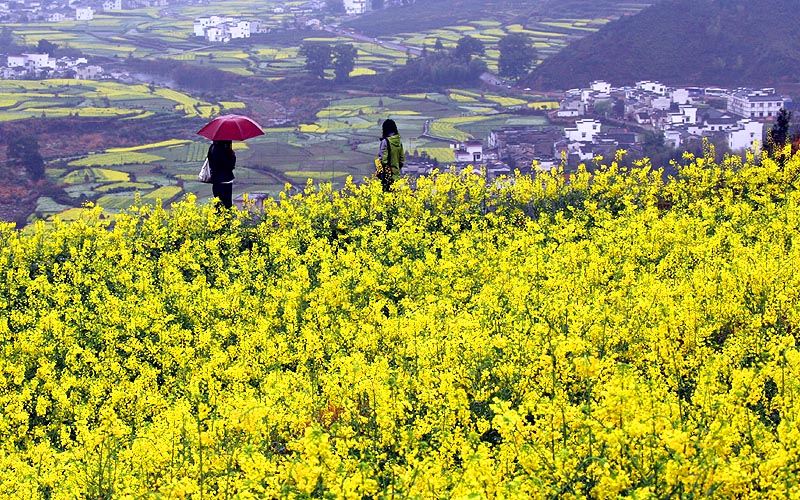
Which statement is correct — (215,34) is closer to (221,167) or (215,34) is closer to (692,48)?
(692,48)

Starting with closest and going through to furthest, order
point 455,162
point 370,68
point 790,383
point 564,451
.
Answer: point 564,451 → point 790,383 → point 455,162 → point 370,68

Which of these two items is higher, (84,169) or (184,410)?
(184,410)

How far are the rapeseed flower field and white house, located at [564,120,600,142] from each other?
38.4m

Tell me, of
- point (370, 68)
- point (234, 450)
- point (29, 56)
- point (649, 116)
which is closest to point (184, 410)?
point (234, 450)

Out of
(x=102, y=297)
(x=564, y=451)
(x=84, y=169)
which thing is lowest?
(x=84, y=169)

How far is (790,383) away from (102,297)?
809cm

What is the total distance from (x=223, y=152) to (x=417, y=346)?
6.79m

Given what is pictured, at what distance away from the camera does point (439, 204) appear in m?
14.5

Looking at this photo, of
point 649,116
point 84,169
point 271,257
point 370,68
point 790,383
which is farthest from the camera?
point 370,68

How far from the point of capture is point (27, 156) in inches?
1975

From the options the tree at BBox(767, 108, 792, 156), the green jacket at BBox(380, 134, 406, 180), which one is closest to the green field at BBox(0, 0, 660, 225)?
the green jacket at BBox(380, 134, 406, 180)

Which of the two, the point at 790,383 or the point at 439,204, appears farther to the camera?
the point at 439,204

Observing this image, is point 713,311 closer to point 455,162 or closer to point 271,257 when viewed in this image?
point 271,257

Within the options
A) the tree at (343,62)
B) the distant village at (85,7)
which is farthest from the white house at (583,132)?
the distant village at (85,7)
